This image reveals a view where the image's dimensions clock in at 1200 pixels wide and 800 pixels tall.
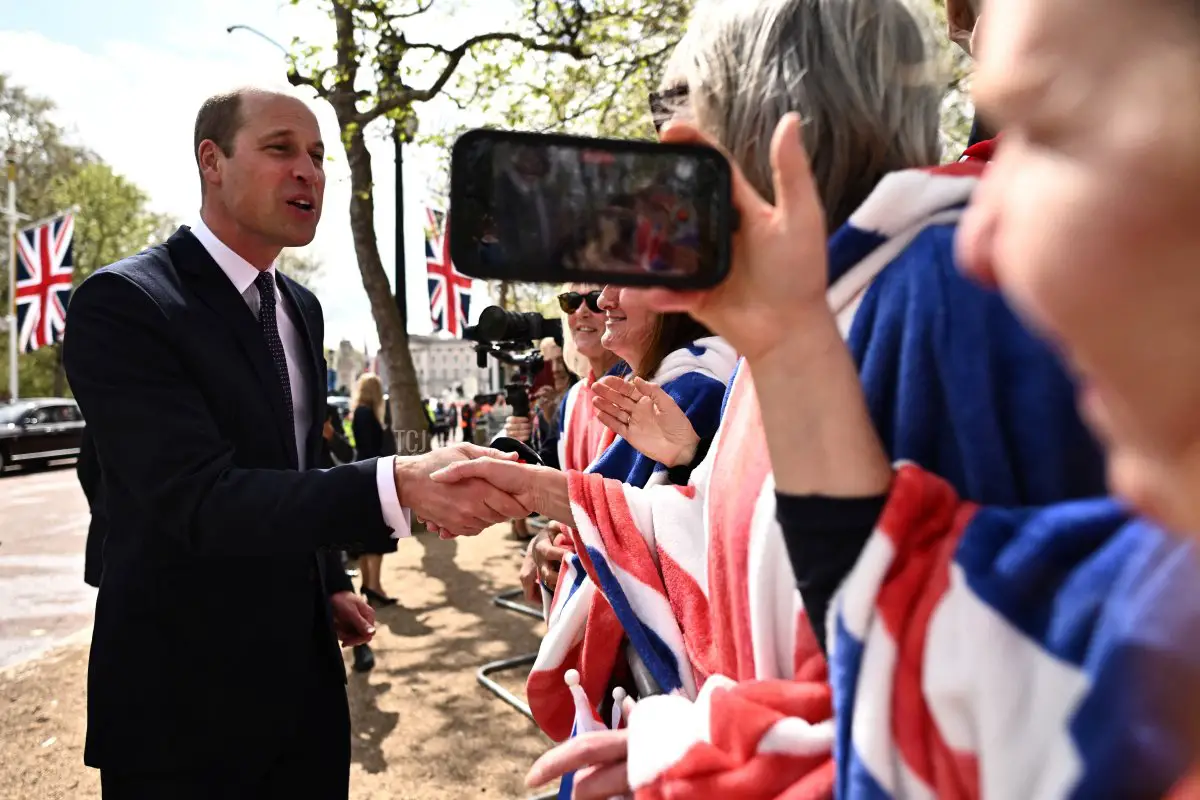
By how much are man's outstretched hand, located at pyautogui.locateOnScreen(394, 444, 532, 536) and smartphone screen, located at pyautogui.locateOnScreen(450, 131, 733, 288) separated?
48.7 inches

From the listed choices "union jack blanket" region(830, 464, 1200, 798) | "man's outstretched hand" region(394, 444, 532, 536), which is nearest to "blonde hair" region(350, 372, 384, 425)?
"man's outstretched hand" region(394, 444, 532, 536)

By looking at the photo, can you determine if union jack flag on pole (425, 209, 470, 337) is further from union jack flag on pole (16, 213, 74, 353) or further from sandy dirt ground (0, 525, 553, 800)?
union jack flag on pole (16, 213, 74, 353)

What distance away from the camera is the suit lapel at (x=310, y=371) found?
234 centimetres

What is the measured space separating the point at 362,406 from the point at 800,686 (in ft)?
25.1

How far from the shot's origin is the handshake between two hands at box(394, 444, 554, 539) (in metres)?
1.88

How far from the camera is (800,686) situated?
0.86m

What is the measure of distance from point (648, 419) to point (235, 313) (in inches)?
42.4

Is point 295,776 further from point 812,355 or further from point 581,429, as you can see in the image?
point 812,355

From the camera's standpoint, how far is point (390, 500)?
1.94m

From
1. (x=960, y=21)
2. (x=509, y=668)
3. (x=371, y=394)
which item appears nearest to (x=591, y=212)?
(x=960, y=21)

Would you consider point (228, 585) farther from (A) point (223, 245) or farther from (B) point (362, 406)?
(B) point (362, 406)

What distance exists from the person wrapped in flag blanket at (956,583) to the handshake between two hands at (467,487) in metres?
1.11

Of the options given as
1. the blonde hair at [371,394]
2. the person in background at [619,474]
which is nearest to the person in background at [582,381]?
the person in background at [619,474]

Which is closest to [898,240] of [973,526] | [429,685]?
[973,526]
